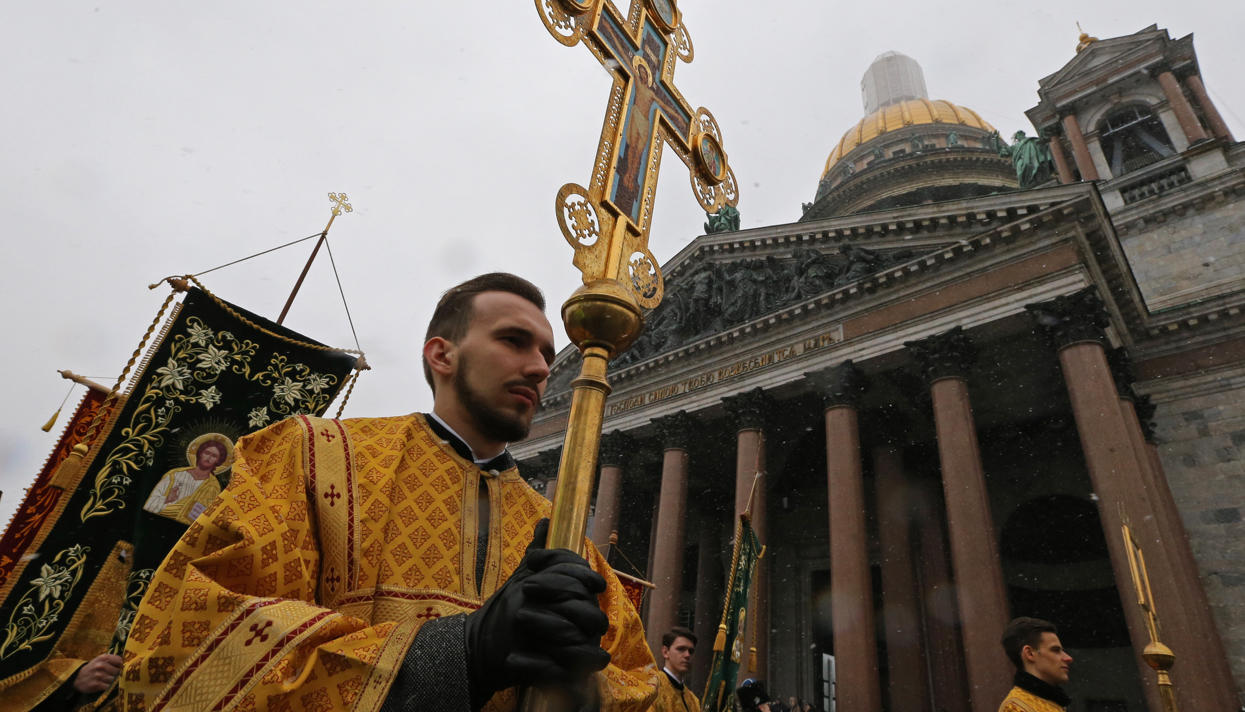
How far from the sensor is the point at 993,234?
12.2 metres

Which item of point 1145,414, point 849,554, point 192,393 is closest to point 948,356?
point 849,554

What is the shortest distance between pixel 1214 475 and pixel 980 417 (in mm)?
4394

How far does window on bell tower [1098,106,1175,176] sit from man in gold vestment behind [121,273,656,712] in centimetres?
2318

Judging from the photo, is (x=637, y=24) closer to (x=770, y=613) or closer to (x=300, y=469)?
(x=300, y=469)

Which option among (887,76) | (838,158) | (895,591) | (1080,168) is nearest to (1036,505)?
(895,591)

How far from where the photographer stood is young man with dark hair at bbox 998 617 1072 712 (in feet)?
11.8

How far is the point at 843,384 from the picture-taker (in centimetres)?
1343

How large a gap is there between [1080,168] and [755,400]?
1264 cm

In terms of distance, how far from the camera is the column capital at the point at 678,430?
16.1m

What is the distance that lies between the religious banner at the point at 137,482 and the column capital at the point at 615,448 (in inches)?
507

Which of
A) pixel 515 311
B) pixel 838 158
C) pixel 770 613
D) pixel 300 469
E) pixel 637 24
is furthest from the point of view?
pixel 838 158

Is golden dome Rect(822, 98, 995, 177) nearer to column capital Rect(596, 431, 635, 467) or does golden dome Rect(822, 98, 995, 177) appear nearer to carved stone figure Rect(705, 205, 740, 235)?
carved stone figure Rect(705, 205, 740, 235)

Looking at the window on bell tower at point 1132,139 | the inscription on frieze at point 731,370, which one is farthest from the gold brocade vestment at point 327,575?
the window on bell tower at point 1132,139

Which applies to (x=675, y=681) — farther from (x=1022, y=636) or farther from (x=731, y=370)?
(x=731, y=370)
